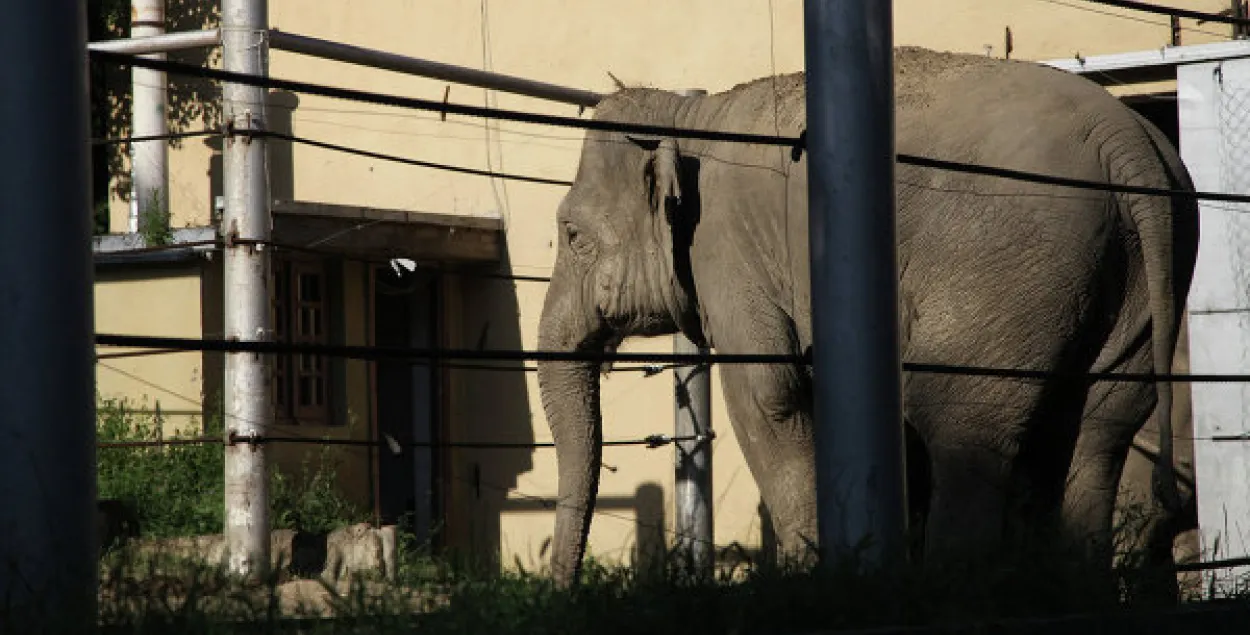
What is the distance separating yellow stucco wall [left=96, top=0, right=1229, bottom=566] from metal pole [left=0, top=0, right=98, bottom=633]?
32.7 ft

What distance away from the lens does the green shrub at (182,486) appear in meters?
13.0

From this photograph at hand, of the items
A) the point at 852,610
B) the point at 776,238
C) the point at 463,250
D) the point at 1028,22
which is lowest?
the point at 852,610

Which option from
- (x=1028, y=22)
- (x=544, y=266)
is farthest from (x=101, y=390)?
(x=1028, y=22)

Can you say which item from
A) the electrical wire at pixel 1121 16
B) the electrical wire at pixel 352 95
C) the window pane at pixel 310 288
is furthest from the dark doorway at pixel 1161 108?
the electrical wire at pixel 352 95

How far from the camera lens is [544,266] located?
1478cm

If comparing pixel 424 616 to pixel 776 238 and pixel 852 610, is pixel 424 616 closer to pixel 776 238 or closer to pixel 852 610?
pixel 852 610

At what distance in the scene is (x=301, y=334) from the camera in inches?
A: 595

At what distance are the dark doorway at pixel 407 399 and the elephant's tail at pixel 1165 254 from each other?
30.4ft

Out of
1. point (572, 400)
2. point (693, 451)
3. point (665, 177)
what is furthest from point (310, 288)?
point (665, 177)

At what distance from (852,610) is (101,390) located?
1143cm

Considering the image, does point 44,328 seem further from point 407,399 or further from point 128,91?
point 128,91

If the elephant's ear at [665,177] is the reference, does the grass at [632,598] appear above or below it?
below

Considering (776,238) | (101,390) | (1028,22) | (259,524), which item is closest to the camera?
(776,238)

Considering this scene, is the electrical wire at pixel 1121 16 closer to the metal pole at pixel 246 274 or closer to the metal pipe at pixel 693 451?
the metal pipe at pixel 693 451
